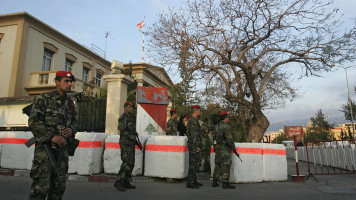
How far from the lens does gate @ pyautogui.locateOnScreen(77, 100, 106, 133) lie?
880 centimetres

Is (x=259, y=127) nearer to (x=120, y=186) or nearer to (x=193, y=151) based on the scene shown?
(x=193, y=151)

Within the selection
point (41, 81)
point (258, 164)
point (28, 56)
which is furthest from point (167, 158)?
Answer: point (28, 56)

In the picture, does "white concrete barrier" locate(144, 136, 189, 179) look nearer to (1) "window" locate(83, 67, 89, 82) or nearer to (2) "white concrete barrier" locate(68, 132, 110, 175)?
(2) "white concrete barrier" locate(68, 132, 110, 175)

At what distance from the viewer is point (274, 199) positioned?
4492 millimetres

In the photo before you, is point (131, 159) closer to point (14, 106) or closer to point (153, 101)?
point (153, 101)

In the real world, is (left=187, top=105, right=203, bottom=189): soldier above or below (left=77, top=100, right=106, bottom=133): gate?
below

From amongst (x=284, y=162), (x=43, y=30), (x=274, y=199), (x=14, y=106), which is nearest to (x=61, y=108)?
(x=274, y=199)

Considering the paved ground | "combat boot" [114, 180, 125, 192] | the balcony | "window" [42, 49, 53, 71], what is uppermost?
"window" [42, 49, 53, 71]

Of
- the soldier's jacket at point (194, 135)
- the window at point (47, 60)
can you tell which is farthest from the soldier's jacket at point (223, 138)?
the window at point (47, 60)

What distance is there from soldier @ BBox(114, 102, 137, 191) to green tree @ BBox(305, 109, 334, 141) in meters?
39.6

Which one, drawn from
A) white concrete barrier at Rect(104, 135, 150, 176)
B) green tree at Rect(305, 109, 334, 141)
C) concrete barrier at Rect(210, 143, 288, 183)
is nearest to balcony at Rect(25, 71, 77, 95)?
white concrete barrier at Rect(104, 135, 150, 176)

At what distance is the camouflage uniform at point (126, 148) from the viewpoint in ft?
16.4

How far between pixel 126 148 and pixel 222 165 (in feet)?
7.34

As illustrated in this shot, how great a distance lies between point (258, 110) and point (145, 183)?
239 inches
